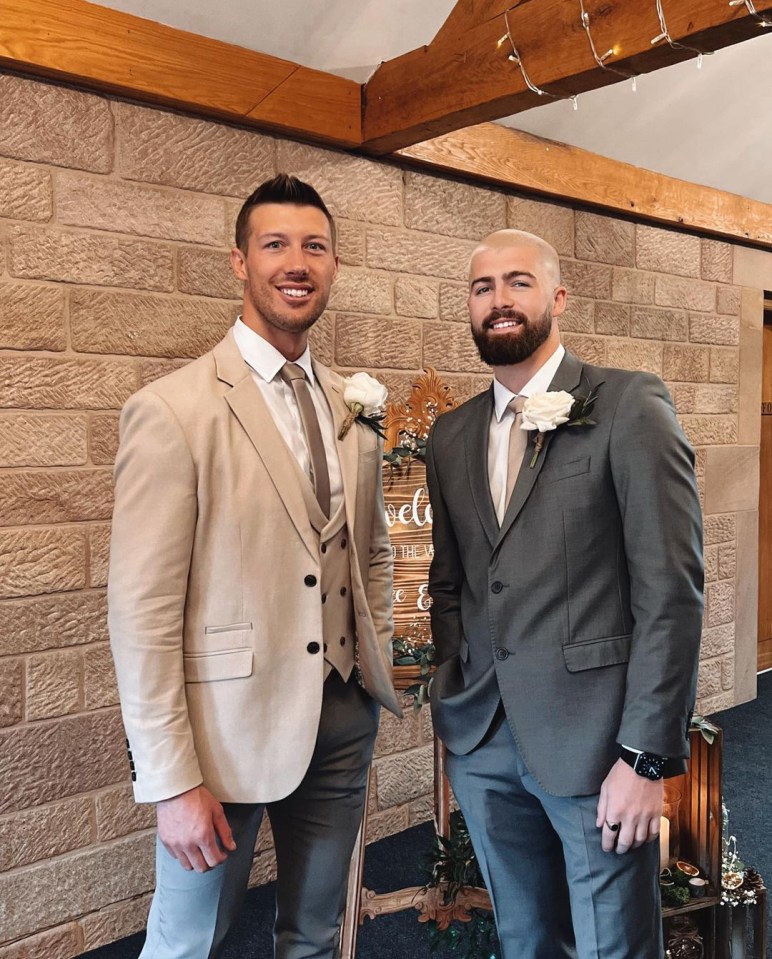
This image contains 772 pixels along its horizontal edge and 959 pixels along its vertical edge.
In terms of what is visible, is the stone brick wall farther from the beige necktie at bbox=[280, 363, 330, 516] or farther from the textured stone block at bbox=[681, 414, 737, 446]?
the textured stone block at bbox=[681, 414, 737, 446]

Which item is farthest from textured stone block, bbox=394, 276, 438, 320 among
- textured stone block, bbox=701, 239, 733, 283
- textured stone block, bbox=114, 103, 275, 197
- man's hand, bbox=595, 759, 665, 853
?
man's hand, bbox=595, 759, 665, 853

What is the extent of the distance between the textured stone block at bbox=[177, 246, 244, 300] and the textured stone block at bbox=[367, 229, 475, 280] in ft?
1.85

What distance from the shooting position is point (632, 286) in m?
3.87

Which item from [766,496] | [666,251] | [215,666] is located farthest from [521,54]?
[766,496]

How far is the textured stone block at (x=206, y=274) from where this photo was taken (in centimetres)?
246

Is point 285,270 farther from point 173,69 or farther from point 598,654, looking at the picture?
point 173,69

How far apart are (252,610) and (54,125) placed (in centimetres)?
149

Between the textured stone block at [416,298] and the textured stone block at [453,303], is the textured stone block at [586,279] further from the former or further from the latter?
the textured stone block at [416,298]

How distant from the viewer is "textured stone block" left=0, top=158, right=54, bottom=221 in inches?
84.3

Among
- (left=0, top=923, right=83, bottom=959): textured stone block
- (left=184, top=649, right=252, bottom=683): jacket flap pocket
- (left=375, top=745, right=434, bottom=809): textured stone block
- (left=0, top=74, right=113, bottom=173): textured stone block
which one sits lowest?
(left=0, top=923, right=83, bottom=959): textured stone block

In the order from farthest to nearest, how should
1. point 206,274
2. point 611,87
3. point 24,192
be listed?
point 611,87 < point 206,274 < point 24,192

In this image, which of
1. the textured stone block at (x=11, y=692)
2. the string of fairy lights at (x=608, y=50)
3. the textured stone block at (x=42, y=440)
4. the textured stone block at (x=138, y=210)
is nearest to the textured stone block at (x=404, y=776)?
the textured stone block at (x=11, y=692)

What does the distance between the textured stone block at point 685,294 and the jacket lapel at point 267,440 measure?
296 cm

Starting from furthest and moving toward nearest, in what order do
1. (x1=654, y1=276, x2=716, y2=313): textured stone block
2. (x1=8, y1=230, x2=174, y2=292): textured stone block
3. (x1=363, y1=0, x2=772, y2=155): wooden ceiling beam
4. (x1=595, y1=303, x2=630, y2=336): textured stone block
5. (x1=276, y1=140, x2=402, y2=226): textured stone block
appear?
(x1=654, y1=276, x2=716, y2=313): textured stone block < (x1=595, y1=303, x2=630, y2=336): textured stone block < (x1=276, y1=140, x2=402, y2=226): textured stone block < (x1=8, y1=230, x2=174, y2=292): textured stone block < (x1=363, y1=0, x2=772, y2=155): wooden ceiling beam
